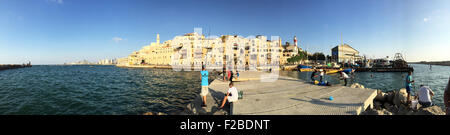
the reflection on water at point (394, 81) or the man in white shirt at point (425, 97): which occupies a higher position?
the man in white shirt at point (425, 97)

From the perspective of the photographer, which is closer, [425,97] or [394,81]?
[425,97]

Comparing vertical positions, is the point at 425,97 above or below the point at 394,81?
above

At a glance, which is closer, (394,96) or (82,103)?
(394,96)

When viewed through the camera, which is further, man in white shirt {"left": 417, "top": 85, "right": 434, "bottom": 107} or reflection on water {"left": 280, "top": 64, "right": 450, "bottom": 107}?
reflection on water {"left": 280, "top": 64, "right": 450, "bottom": 107}

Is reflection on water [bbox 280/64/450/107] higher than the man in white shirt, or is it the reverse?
the man in white shirt

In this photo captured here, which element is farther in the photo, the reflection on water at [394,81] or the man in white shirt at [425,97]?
the reflection on water at [394,81]
